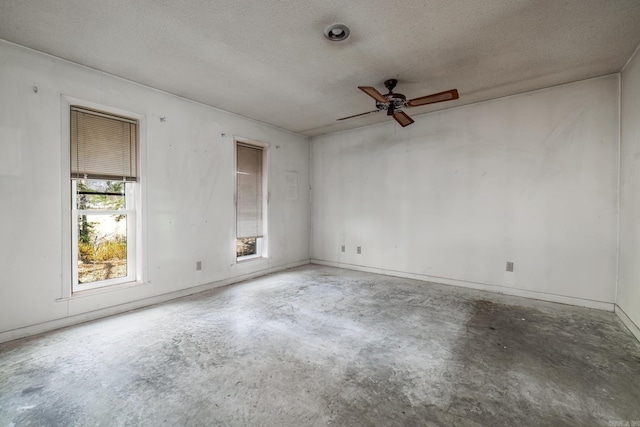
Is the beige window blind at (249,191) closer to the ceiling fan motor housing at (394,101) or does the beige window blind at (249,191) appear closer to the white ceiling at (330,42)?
the white ceiling at (330,42)

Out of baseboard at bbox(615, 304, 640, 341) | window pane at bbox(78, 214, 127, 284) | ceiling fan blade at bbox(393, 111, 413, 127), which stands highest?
ceiling fan blade at bbox(393, 111, 413, 127)

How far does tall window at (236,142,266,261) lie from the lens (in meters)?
4.79

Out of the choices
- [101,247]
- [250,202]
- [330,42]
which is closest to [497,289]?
[330,42]

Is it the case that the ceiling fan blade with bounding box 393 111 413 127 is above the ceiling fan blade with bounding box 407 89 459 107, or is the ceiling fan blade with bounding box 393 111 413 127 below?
above

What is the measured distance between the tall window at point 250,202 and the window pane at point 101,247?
5.44 ft

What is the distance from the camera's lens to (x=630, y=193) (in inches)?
117

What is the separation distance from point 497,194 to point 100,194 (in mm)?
5274

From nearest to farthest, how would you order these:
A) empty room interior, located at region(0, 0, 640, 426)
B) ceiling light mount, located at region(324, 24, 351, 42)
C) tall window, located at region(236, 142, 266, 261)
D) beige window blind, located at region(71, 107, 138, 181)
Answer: empty room interior, located at region(0, 0, 640, 426) < ceiling light mount, located at region(324, 24, 351, 42) < beige window blind, located at region(71, 107, 138, 181) < tall window, located at region(236, 142, 266, 261)

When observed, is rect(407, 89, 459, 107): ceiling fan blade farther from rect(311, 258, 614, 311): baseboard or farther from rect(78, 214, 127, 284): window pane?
rect(78, 214, 127, 284): window pane

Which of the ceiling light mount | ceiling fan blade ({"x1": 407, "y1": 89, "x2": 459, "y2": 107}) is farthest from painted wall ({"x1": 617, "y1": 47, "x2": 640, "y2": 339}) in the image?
the ceiling light mount

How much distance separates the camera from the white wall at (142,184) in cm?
266

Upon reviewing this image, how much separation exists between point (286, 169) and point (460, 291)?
373cm

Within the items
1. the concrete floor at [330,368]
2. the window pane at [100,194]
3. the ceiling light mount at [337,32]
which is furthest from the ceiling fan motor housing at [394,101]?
the window pane at [100,194]

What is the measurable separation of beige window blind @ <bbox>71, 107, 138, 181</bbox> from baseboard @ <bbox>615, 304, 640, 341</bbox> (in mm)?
5649
